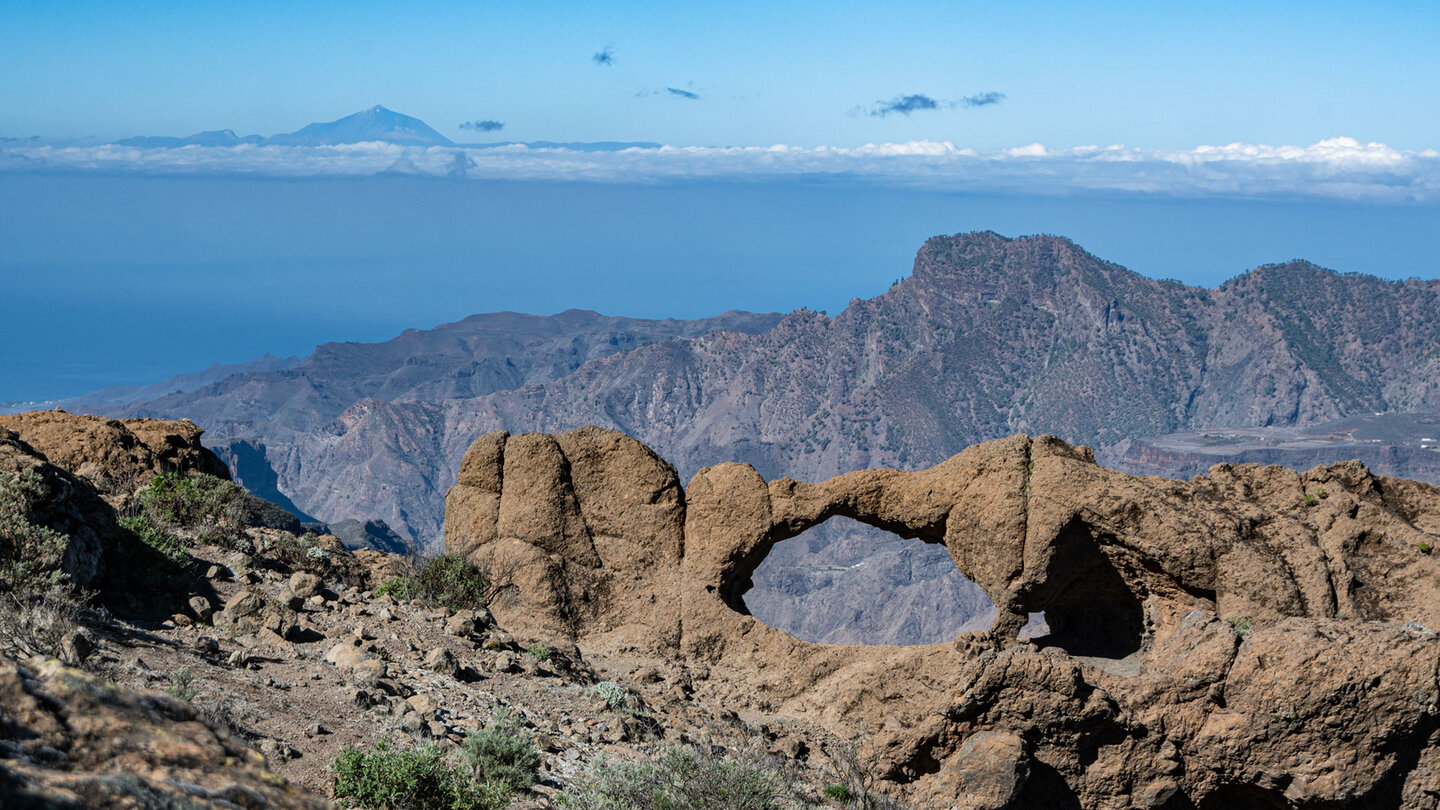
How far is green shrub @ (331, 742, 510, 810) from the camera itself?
7.75m

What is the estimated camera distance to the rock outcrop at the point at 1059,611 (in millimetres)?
12234

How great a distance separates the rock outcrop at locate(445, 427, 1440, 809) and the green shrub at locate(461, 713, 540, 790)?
499cm

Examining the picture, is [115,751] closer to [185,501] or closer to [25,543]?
[25,543]

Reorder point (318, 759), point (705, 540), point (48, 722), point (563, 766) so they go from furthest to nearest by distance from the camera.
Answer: point (705, 540), point (563, 766), point (318, 759), point (48, 722)

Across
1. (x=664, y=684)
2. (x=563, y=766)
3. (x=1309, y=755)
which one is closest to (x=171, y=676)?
(x=563, y=766)

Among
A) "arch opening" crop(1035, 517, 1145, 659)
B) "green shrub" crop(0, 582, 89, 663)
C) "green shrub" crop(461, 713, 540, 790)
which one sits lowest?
"arch opening" crop(1035, 517, 1145, 659)

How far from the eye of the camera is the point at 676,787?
9.68 metres

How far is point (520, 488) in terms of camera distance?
1736 centimetres

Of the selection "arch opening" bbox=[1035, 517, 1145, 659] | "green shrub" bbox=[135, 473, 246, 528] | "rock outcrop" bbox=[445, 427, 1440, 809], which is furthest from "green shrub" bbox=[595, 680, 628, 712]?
"arch opening" bbox=[1035, 517, 1145, 659]

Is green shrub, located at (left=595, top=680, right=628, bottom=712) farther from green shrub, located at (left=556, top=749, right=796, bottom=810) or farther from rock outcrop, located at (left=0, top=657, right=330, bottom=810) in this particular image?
rock outcrop, located at (left=0, top=657, right=330, bottom=810)

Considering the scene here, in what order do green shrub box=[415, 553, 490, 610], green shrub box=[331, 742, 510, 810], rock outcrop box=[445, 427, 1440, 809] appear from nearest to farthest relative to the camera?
green shrub box=[331, 742, 510, 810], rock outcrop box=[445, 427, 1440, 809], green shrub box=[415, 553, 490, 610]

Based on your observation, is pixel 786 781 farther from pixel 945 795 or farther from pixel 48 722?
pixel 48 722

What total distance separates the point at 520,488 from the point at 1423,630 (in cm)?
1181

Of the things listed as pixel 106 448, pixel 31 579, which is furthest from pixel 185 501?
pixel 31 579
